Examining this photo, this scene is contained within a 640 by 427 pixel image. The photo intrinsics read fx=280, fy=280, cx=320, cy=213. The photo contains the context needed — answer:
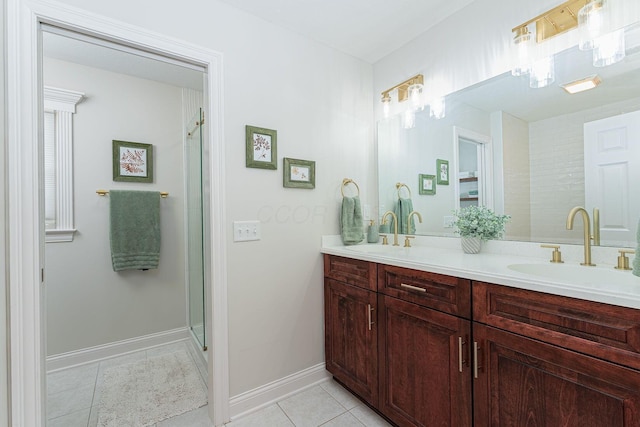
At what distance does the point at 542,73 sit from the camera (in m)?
1.43

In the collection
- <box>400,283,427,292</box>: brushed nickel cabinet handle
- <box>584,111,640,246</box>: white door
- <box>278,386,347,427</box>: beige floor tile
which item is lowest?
→ <box>278,386,347,427</box>: beige floor tile

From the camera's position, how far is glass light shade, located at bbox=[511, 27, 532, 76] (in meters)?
1.43

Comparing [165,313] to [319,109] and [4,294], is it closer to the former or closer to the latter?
[4,294]

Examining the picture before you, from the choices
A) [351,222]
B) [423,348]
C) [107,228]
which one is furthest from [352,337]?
[107,228]

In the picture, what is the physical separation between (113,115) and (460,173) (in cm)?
283

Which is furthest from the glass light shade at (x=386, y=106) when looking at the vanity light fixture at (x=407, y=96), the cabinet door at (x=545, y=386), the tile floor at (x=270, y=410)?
the tile floor at (x=270, y=410)

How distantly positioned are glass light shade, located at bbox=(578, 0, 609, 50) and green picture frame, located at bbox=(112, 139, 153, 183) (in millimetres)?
3050

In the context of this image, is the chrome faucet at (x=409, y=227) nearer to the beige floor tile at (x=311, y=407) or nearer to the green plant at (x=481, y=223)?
the green plant at (x=481, y=223)

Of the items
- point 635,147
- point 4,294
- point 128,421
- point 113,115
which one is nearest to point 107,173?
point 113,115

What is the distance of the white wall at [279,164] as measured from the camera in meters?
1.65

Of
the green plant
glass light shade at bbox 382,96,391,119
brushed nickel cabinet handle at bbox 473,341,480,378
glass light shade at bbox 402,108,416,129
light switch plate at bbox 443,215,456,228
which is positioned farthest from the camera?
glass light shade at bbox 382,96,391,119

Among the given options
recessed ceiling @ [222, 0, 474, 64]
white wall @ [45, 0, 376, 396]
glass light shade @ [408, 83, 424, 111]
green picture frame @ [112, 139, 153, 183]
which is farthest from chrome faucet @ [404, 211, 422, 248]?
green picture frame @ [112, 139, 153, 183]

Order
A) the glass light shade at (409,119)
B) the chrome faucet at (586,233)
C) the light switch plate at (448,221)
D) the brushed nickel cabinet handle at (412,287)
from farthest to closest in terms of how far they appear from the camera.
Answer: the glass light shade at (409,119) → the light switch plate at (448,221) → the brushed nickel cabinet handle at (412,287) → the chrome faucet at (586,233)

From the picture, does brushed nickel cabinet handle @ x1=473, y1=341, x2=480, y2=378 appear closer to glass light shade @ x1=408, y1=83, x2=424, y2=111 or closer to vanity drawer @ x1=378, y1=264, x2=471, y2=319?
vanity drawer @ x1=378, y1=264, x2=471, y2=319
